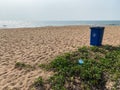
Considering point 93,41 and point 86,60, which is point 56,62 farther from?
point 93,41

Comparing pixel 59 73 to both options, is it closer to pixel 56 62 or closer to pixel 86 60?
pixel 56 62

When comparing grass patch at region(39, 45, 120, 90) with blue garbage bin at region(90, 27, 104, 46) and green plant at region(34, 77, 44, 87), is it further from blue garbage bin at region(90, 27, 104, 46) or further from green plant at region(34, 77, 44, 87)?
blue garbage bin at region(90, 27, 104, 46)

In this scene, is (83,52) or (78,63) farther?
(83,52)

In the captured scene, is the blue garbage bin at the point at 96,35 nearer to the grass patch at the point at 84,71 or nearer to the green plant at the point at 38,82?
the grass patch at the point at 84,71

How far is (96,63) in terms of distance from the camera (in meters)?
5.40

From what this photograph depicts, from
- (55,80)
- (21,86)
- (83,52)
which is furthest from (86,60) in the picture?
(21,86)

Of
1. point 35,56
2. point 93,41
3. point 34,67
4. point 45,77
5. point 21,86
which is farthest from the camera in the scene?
point 93,41

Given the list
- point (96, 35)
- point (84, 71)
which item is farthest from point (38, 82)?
point (96, 35)

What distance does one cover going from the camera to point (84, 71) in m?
4.70

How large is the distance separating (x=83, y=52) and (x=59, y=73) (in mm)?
2090

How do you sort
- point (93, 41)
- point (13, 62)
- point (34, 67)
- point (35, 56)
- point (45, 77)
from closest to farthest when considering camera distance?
point (45, 77) < point (34, 67) < point (13, 62) < point (35, 56) < point (93, 41)

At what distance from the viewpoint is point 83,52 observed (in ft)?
21.4

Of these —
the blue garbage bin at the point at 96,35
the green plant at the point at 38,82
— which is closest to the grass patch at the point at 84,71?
the green plant at the point at 38,82

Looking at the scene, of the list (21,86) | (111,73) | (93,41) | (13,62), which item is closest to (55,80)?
(21,86)
